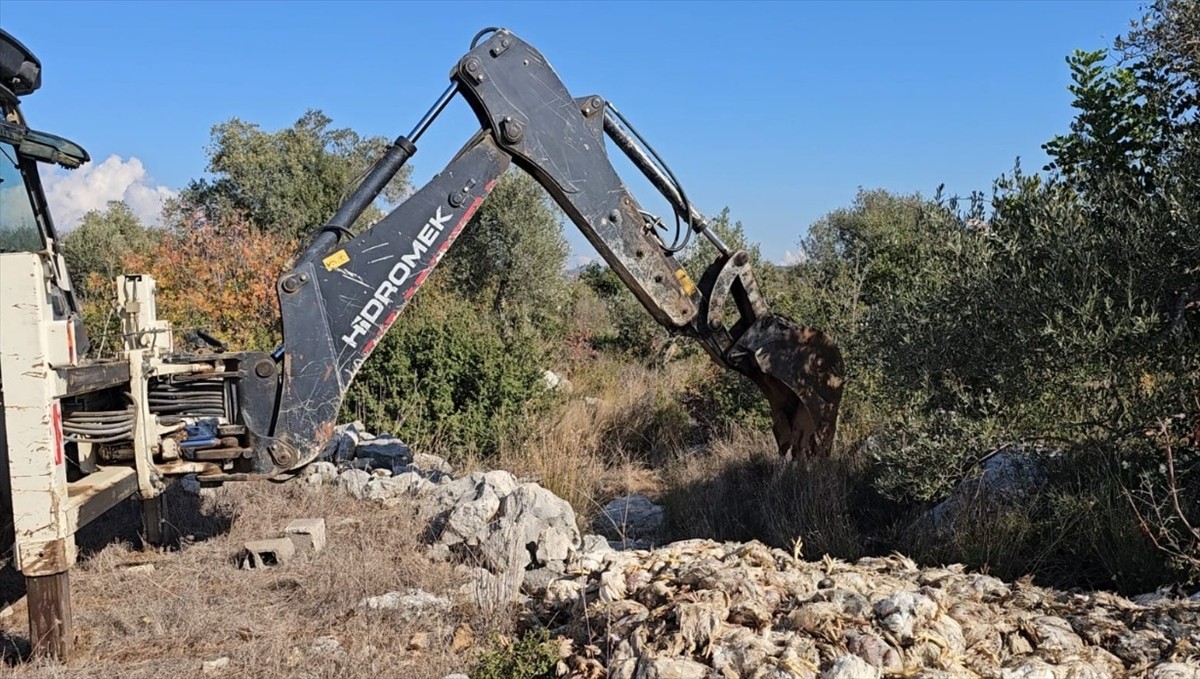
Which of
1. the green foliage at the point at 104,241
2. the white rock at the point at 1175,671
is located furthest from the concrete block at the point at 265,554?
the green foliage at the point at 104,241

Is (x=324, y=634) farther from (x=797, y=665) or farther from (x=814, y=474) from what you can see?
(x=814, y=474)

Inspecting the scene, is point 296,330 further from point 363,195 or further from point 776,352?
point 776,352

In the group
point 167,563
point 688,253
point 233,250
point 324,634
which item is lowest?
point 324,634

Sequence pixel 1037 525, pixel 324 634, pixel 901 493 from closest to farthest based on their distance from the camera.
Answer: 1. pixel 324 634
2. pixel 1037 525
3. pixel 901 493

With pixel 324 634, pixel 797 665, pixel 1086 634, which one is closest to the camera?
pixel 797 665

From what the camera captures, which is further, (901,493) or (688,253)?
(688,253)

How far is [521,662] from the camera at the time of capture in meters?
4.29

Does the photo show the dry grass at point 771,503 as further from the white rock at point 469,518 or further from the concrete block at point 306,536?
the concrete block at point 306,536

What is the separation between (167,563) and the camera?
6.36 m

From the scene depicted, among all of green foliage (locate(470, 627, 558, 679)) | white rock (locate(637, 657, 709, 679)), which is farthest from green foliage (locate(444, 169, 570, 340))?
white rock (locate(637, 657, 709, 679))

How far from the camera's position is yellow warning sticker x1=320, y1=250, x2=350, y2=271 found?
17.7 feet

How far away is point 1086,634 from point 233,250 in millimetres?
13577

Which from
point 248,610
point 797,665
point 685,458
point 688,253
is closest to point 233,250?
point 688,253

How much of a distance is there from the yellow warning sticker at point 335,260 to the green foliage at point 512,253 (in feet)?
40.2
